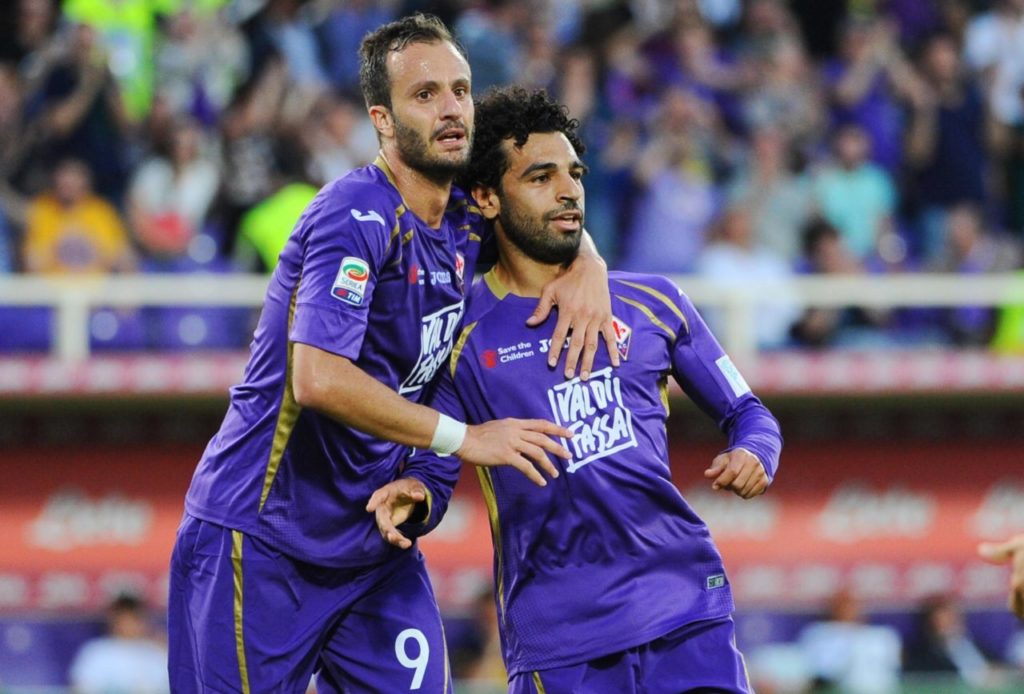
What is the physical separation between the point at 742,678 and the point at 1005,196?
8.79 meters

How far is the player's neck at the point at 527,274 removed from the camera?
5375 millimetres

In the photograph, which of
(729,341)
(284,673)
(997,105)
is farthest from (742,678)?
(997,105)

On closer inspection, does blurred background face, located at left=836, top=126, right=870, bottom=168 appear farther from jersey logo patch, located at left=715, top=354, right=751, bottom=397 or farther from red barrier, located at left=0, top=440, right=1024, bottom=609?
jersey logo patch, located at left=715, top=354, right=751, bottom=397

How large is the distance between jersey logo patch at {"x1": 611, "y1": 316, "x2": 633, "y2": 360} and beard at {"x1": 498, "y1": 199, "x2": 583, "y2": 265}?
0.26m

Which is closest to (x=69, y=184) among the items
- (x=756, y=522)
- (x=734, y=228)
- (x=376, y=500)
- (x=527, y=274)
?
(x=734, y=228)

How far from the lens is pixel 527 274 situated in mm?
5379

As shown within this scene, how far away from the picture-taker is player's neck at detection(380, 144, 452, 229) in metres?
5.04

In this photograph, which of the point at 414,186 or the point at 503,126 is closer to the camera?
the point at 414,186

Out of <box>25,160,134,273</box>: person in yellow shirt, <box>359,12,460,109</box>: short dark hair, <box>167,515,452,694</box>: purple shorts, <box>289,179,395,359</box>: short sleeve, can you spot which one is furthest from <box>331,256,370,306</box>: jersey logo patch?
<box>25,160,134,273</box>: person in yellow shirt

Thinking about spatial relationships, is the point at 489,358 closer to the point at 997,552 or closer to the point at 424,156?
the point at 424,156

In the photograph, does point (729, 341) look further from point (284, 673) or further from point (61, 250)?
point (284, 673)

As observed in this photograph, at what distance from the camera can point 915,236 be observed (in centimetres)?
1252

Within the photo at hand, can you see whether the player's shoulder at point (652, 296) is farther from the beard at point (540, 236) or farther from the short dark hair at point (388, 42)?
the short dark hair at point (388, 42)

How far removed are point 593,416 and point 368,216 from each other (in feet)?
Answer: 2.98
